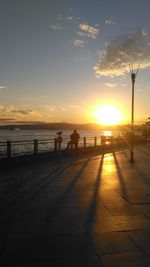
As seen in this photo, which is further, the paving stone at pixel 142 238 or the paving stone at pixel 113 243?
the paving stone at pixel 142 238

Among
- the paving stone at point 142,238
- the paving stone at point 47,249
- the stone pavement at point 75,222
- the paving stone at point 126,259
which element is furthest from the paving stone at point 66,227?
the paving stone at point 126,259

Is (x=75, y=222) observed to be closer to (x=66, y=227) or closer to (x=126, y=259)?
(x=66, y=227)

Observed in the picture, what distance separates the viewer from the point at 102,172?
1602 centimetres

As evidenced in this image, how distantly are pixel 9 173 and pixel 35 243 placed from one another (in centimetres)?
982

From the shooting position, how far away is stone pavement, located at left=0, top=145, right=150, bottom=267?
5.55 metres

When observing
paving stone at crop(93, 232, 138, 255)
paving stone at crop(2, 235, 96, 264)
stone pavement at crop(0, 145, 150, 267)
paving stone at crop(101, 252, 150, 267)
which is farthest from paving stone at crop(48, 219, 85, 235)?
paving stone at crop(101, 252, 150, 267)

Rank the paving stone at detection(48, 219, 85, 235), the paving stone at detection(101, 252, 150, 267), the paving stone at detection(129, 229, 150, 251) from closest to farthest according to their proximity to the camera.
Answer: the paving stone at detection(101, 252, 150, 267)
the paving stone at detection(129, 229, 150, 251)
the paving stone at detection(48, 219, 85, 235)

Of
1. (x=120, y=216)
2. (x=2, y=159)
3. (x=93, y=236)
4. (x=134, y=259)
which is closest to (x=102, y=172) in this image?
(x=2, y=159)

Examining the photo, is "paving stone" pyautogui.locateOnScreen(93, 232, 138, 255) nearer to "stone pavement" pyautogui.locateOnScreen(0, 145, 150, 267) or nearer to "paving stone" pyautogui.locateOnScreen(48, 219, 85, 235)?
"stone pavement" pyautogui.locateOnScreen(0, 145, 150, 267)

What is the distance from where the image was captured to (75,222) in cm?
749

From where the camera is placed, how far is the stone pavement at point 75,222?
18.2 feet

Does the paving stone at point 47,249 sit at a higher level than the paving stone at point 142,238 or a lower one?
lower

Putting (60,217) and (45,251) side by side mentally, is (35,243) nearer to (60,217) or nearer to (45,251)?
(45,251)

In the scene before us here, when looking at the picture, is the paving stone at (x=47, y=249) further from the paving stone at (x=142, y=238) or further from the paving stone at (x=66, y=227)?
the paving stone at (x=142, y=238)
